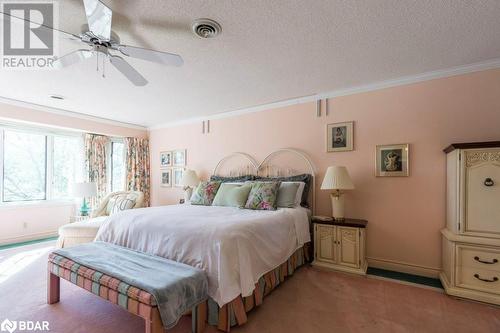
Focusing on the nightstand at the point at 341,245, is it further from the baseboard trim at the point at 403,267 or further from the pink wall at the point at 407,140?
A: the pink wall at the point at 407,140

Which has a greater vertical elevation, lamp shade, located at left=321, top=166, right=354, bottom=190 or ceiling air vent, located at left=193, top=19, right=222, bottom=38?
ceiling air vent, located at left=193, top=19, right=222, bottom=38

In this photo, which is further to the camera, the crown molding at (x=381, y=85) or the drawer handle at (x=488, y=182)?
the crown molding at (x=381, y=85)

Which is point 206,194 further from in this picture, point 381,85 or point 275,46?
point 381,85

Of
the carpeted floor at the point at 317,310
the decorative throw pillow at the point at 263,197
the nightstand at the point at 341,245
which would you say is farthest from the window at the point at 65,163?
the nightstand at the point at 341,245

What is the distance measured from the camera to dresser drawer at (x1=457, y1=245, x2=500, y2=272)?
2162mm

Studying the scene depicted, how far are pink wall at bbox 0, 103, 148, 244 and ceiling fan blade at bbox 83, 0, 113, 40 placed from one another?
333 cm

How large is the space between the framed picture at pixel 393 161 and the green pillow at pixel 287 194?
1093 mm

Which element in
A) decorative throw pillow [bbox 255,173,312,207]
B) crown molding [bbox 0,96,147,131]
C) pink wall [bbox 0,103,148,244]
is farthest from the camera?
pink wall [bbox 0,103,148,244]

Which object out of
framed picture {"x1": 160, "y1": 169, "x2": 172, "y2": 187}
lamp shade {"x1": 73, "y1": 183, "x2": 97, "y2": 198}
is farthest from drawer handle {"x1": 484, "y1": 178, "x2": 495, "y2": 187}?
lamp shade {"x1": 73, "y1": 183, "x2": 97, "y2": 198}

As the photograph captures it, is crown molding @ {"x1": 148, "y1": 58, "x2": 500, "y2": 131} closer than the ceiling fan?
No

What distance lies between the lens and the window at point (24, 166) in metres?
4.26

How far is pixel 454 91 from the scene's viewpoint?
270cm

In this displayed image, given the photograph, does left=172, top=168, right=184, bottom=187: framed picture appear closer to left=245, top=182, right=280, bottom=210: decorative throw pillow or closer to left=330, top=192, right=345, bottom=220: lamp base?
left=245, top=182, right=280, bottom=210: decorative throw pillow

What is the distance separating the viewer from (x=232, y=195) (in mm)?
3281
